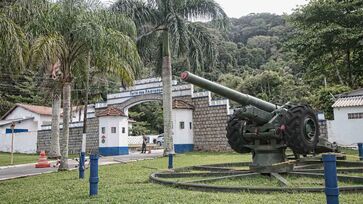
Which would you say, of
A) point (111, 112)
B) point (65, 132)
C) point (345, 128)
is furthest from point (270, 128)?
point (111, 112)

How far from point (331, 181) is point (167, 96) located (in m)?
15.9

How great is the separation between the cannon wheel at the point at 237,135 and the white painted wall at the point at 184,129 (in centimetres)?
1574

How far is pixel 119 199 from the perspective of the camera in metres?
6.42

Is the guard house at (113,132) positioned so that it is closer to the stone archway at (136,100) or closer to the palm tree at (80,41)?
the stone archway at (136,100)

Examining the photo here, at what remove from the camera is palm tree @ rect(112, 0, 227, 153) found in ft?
65.1

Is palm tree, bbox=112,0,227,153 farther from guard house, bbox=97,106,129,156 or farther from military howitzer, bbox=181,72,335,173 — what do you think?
military howitzer, bbox=181,72,335,173

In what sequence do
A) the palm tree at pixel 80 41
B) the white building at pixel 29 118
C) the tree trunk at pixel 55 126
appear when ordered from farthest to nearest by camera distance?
the white building at pixel 29 118 → the tree trunk at pixel 55 126 → the palm tree at pixel 80 41

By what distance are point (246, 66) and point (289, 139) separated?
50.8m

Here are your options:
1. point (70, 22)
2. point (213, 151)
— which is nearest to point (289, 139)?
point (70, 22)

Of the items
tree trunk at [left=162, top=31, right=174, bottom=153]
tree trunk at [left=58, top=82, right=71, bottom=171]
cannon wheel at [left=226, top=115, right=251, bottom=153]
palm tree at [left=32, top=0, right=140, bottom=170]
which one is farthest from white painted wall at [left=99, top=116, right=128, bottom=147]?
cannon wheel at [left=226, top=115, right=251, bottom=153]

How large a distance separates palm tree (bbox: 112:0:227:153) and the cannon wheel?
411 inches

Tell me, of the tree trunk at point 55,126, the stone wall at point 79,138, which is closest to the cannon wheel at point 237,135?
the tree trunk at point 55,126

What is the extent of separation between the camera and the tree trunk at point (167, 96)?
2002cm

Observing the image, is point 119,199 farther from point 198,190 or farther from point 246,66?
point 246,66
